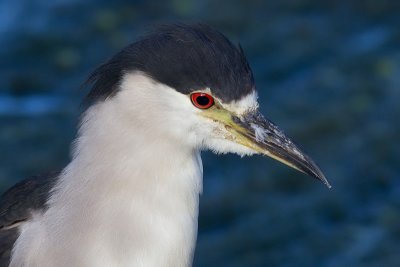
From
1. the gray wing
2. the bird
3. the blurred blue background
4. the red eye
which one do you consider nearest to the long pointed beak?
the bird

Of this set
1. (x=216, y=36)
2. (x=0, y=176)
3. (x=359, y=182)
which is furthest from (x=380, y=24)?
(x=216, y=36)

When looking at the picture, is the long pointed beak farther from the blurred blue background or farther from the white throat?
the blurred blue background

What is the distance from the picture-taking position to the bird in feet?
12.9

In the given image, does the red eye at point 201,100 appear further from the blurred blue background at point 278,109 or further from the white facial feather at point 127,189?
the blurred blue background at point 278,109

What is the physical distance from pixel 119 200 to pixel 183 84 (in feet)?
1.87

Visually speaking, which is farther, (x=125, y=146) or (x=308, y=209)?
(x=308, y=209)

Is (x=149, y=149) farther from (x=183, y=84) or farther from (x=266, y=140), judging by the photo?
(x=266, y=140)

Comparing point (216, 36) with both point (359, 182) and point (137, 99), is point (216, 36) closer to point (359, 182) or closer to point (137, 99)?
point (137, 99)

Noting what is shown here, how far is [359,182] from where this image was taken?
7.13 meters

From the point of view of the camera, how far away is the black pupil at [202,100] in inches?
155

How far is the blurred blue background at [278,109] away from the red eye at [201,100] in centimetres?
285

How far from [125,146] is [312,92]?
Result: 12.8ft

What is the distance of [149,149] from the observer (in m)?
4.02

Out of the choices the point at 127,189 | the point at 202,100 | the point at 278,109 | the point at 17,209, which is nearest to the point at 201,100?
the point at 202,100
